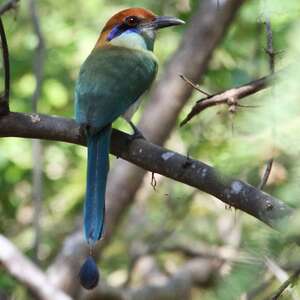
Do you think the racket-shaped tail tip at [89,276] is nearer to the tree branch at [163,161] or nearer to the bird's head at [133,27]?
the tree branch at [163,161]

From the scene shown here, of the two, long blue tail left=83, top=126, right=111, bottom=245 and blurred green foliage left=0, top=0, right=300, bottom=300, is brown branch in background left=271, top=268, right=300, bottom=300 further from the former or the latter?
blurred green foliage left=0, top=0, right=300, bottom=300

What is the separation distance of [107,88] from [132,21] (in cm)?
71

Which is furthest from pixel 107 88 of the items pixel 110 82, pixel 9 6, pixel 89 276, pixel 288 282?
pixel 288 282

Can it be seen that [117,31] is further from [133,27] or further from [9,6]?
[9,6]

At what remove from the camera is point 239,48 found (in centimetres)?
410

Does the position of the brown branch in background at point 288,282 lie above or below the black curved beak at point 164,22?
above

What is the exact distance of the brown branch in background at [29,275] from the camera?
11.4 feet

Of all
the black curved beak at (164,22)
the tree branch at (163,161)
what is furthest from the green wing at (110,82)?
the black curved beak at (164,22)

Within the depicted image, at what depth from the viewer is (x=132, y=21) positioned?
334 centimetres

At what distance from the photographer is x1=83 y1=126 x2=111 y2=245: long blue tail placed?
2051 mm

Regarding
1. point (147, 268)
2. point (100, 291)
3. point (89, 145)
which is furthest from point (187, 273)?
point (89, 145)

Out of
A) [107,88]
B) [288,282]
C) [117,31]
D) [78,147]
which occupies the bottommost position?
[78,147]

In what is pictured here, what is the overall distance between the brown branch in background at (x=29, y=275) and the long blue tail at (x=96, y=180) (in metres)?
1.29

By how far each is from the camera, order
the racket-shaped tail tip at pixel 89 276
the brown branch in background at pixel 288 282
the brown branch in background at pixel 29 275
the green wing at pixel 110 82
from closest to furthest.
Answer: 1. the brown branch in background at pixel 288 282
2. the racket-shaped tail tip at pixel 89 276
3. the green wing at pixel 110 82
4. the brown branch in background at pixel 29 275
